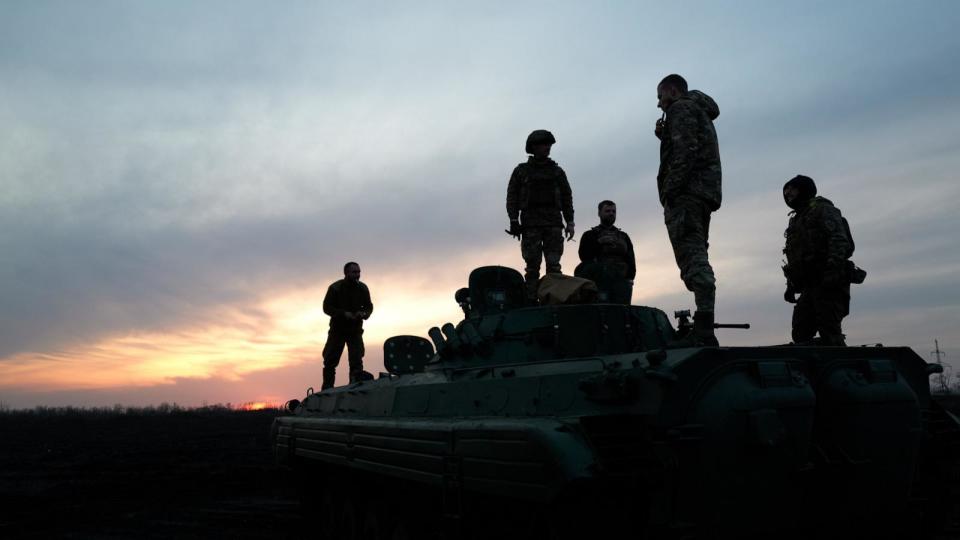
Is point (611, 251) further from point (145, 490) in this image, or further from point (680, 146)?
point (145, 490)

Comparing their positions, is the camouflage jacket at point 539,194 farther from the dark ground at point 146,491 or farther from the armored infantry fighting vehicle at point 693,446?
the dark ground at point 146,491

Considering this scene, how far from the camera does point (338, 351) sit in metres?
12.6

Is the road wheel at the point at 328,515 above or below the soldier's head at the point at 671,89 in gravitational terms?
below

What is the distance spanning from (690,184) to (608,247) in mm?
2372

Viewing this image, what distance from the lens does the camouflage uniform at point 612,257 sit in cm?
830

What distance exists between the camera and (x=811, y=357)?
501 cm

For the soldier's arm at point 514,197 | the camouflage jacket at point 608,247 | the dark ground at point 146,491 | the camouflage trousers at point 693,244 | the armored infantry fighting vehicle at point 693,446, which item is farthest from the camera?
the dark ground at point 146,491

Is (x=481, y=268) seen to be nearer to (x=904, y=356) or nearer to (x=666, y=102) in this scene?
(x=666, y=102)

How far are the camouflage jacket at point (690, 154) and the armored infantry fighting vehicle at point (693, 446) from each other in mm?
2011

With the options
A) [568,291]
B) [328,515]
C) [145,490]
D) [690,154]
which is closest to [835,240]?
[690,154]

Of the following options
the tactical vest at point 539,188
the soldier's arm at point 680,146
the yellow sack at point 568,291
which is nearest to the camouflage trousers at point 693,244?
the soldier's arm at point 680,146

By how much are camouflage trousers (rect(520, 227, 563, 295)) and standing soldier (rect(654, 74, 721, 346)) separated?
3130 mm

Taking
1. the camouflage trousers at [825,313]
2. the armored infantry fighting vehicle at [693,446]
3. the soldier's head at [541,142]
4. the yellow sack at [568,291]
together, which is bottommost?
the armored infantry fighting vehicle at [693,446]

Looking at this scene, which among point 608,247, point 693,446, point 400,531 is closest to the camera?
point 693,446
